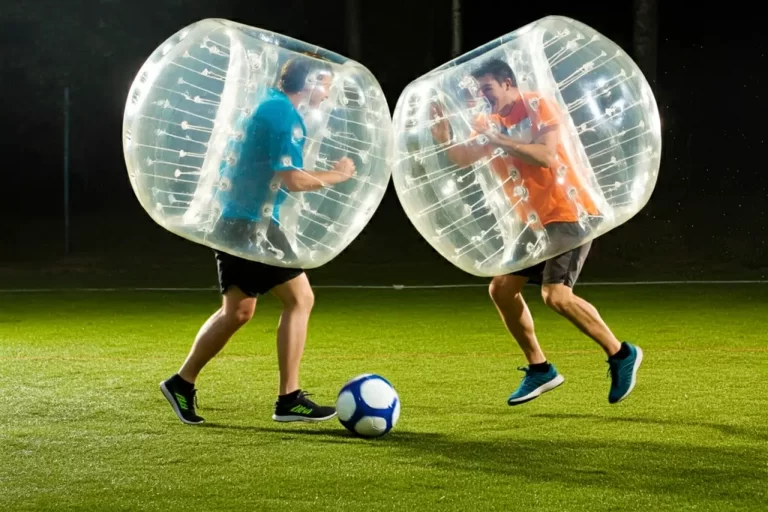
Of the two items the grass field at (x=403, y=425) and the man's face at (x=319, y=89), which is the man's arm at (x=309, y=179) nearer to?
the man's face at (x=319, y=89)

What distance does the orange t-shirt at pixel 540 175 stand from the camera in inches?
209

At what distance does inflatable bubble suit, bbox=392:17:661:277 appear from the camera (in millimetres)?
5320

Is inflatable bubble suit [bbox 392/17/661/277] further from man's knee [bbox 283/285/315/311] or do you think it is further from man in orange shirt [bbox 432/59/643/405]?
man's knee [bbox 283/285/315/311]

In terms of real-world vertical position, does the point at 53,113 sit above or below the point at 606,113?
below

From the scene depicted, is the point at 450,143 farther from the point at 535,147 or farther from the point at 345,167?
the point at 345,167

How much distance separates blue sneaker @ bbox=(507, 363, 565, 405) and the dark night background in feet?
39.1

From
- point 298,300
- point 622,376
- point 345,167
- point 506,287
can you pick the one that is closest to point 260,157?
point 345,167

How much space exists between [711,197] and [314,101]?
57.2 ft

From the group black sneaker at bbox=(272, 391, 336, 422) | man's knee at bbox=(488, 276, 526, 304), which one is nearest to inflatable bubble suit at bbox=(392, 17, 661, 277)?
man's knee at bbox=(488, 276, 526, 304)

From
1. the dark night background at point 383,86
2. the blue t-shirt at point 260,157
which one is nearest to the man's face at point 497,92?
the blue t-shirt at point 260,157

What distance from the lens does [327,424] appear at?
19.7ft

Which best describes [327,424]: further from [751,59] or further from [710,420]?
[751,59]

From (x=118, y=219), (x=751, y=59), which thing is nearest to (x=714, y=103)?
(x=751, y=59)

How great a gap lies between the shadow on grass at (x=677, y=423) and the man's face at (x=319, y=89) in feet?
6.62
